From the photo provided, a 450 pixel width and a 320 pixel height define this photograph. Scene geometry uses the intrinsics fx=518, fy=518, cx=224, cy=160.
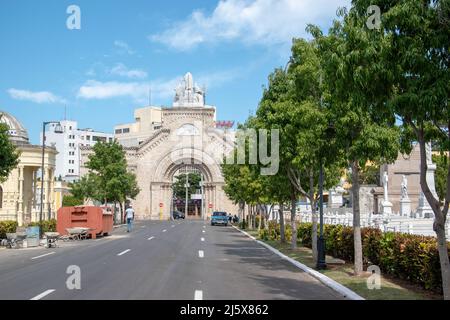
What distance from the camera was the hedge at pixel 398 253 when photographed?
11.8 meters

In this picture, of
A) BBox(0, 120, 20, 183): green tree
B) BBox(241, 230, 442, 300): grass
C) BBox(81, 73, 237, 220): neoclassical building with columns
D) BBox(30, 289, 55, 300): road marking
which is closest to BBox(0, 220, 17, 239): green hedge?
BBox(0, 120, 20, 183): green tree

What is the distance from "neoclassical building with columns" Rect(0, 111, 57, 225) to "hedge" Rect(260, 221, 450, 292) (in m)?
31.7

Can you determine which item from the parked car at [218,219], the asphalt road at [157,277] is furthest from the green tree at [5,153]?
the parked car at [218,219]

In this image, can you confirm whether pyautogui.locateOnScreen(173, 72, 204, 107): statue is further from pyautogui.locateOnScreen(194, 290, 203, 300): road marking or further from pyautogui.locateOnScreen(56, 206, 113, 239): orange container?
pyautogui.locateOnScreen(194, 290, 203, 300): road marking

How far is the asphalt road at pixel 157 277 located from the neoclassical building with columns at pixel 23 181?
2547 cm

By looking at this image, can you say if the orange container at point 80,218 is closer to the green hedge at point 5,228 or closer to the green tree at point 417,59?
the green hedge at point 5,228

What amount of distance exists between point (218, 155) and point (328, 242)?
61960 mm

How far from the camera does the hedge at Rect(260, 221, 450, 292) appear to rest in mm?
11781

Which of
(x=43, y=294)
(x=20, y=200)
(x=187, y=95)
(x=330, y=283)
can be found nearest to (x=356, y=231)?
(x=330, y=283)

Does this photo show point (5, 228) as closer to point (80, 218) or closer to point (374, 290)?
point (80, 218)

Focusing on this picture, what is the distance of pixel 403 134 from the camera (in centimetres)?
1086

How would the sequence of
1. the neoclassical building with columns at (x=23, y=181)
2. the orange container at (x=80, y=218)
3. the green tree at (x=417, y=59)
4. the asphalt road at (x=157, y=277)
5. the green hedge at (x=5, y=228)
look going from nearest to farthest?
the green tree at (x=417, y=59), the asphalt road at (x=157, y=277), the green hedge at (x=5, y=228), the orange container at (x=80, y=218), the neoclassical building with columns at (x=23, y=181)
